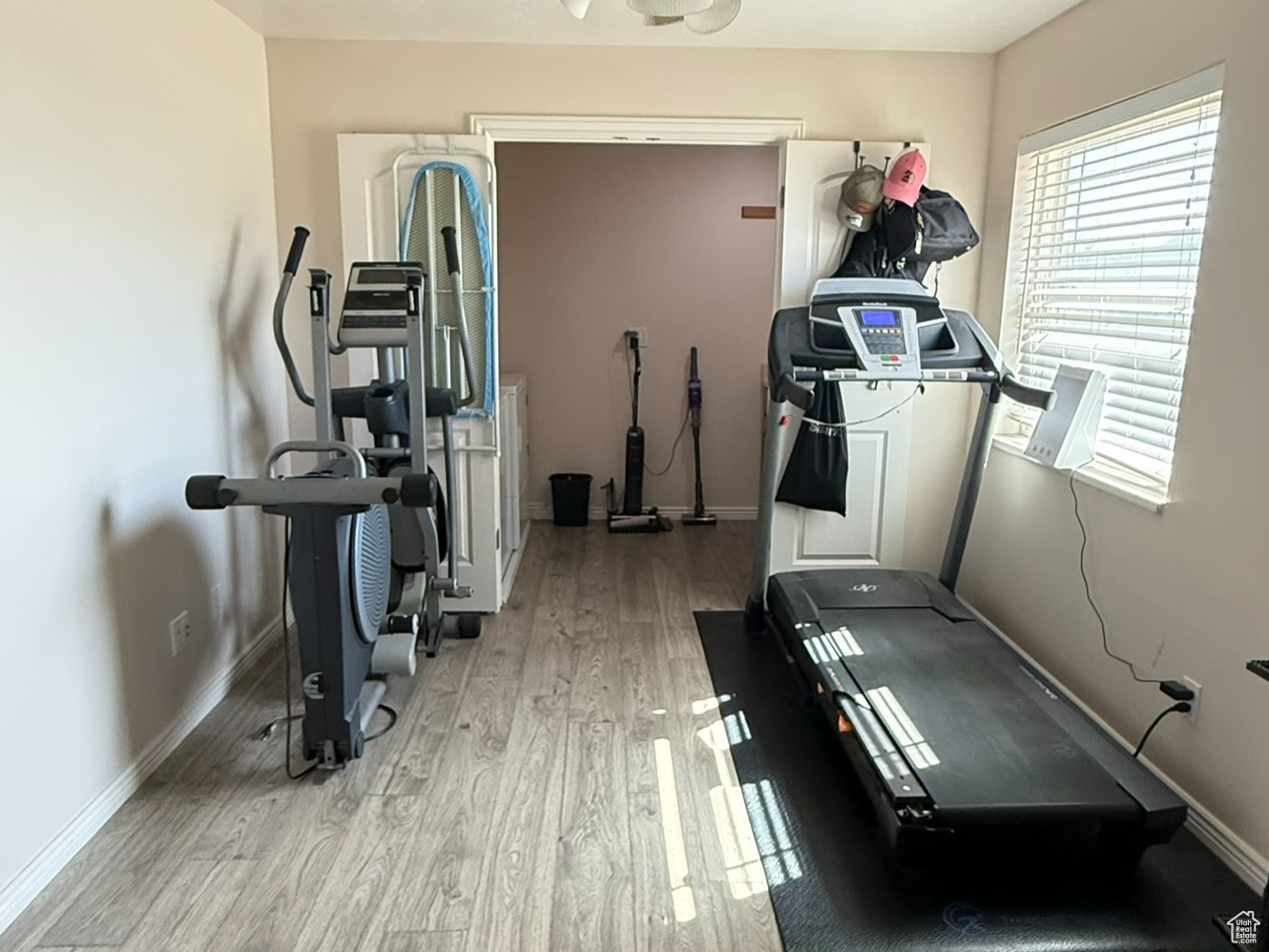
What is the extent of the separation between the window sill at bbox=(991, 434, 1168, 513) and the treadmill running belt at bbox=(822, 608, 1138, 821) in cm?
63

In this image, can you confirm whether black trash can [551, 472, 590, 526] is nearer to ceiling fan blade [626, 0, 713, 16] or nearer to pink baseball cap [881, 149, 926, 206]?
pink baseball cap [881, 149, 926, 206]

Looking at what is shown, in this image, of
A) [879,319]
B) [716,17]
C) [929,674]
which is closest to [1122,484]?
[929,674]

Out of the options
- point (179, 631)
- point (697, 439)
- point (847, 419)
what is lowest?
point (179, 631)

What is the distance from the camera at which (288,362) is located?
3.12 m

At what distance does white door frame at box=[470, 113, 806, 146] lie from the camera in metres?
3.58

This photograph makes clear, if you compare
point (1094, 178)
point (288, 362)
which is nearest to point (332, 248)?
point (288, 362)

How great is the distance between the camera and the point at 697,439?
5449 mm

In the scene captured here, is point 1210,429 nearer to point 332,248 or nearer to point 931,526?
point 931,526

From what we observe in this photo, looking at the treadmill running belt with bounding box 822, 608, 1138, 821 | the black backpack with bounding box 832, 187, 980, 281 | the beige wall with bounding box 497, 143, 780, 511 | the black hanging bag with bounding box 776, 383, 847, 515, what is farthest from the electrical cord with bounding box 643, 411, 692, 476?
the treadmill running belt with bounding box 822, 608, 1138, 821

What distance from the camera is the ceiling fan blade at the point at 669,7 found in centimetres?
219

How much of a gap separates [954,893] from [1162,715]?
856mm

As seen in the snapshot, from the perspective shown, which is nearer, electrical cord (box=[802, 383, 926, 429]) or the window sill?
the window sill

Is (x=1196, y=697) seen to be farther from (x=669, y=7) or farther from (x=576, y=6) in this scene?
(x=576, y=6)

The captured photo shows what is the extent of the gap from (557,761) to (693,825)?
53 cm
